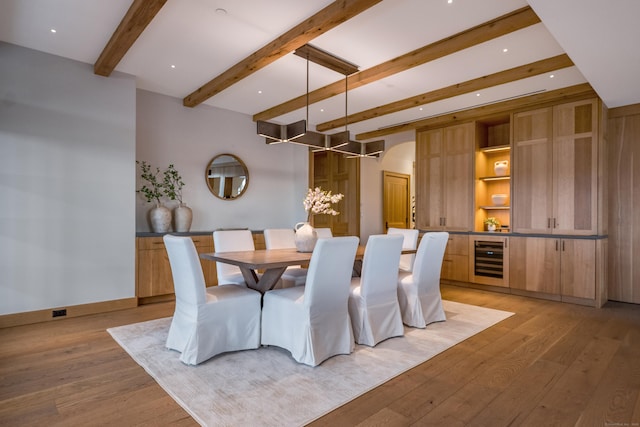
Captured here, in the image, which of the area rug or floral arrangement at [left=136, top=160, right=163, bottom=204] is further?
floral arrangement at [left=136, top=160, right=163, bottom=204]

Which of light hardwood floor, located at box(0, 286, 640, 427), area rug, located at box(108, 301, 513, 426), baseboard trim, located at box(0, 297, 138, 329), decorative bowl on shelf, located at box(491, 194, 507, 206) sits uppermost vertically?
decorative bowl on shelf, located at box(491, 194, 507, 206)

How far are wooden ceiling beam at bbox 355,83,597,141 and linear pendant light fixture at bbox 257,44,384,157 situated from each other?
1902 mm

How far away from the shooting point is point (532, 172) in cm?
488

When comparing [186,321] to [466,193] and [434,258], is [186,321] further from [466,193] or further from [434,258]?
[466,193]

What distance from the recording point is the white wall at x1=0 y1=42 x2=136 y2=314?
3.55 metres

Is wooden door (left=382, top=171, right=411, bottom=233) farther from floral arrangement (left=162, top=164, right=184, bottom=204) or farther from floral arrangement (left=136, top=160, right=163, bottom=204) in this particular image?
floral arrangement (left=136, top=160, right=163, bottom=204)

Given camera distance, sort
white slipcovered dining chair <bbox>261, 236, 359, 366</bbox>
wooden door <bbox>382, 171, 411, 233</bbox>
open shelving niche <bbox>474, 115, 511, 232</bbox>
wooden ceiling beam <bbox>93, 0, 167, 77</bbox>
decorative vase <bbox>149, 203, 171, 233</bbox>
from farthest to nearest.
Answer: wooden door <bbox>382, 171, 411, 233</bbox> → open shelving niche <bbox>474, 115, 511, 232</bbox> → decorative vase <bbox>149, 203, 171, 233</bbox> → wooden ceiling beam <bbox>93, 0, 167, 77</bbox> → white slipcovered dining chair <bbox>261, 236, 359, 366</bbox>

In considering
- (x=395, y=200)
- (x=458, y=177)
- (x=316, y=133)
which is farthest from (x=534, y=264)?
(x=395, y=200)

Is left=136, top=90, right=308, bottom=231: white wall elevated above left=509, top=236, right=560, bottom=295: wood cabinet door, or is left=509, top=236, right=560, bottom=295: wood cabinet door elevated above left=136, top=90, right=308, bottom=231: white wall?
left=136, top=90, right=308, bottom=231: white wall

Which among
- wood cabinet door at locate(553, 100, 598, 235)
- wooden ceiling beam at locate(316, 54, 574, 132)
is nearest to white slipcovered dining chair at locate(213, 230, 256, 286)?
wooden ceiling beam at locate(316, 54, 574, 132)

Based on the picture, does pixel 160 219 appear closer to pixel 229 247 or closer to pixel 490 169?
pixel 229 247

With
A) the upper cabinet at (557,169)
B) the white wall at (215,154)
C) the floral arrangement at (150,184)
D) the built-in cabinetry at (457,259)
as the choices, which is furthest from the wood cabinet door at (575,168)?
the floral arrangement at (150,184)

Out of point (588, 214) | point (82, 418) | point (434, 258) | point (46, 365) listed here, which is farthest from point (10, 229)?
point (588, 214)

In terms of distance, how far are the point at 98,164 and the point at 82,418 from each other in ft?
9.76
